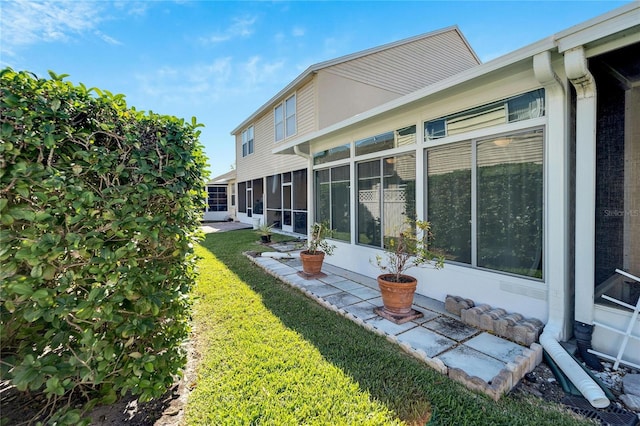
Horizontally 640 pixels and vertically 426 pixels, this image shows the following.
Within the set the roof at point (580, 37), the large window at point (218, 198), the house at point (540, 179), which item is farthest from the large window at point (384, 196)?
the large window at point (218, 198)

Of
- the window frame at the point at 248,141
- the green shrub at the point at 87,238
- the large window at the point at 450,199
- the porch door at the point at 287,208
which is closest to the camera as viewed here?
the green shrub at the point at 87,238

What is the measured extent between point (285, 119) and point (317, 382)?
410 inches

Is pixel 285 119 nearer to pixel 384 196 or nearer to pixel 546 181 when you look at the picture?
pixel 384 196

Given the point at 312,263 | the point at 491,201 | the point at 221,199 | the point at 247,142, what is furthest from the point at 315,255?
the point at 221,199

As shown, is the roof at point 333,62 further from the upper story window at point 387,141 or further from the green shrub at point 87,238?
the green shrub at point 87,238

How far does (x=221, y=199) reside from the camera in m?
21.2

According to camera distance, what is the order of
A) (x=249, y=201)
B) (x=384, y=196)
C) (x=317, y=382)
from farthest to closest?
(x=249, y=201)
(x=384, y=196)
(x=317, y=382)

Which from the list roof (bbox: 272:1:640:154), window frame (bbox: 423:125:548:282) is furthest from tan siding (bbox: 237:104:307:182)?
roof (bbox: 272:1:640:154)

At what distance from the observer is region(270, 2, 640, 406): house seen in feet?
8.84

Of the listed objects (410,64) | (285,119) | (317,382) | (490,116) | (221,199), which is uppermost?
(410,64)

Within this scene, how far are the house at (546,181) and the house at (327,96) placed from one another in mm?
5436

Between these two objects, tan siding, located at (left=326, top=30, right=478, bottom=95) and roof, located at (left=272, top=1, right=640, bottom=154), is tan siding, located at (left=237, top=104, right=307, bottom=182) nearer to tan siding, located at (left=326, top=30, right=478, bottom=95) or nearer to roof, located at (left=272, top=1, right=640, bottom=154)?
tan siding, located at (left=326, top=30, right=478, bottom=95)

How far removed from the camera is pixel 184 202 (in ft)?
7.19

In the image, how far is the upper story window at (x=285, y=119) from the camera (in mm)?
10734
